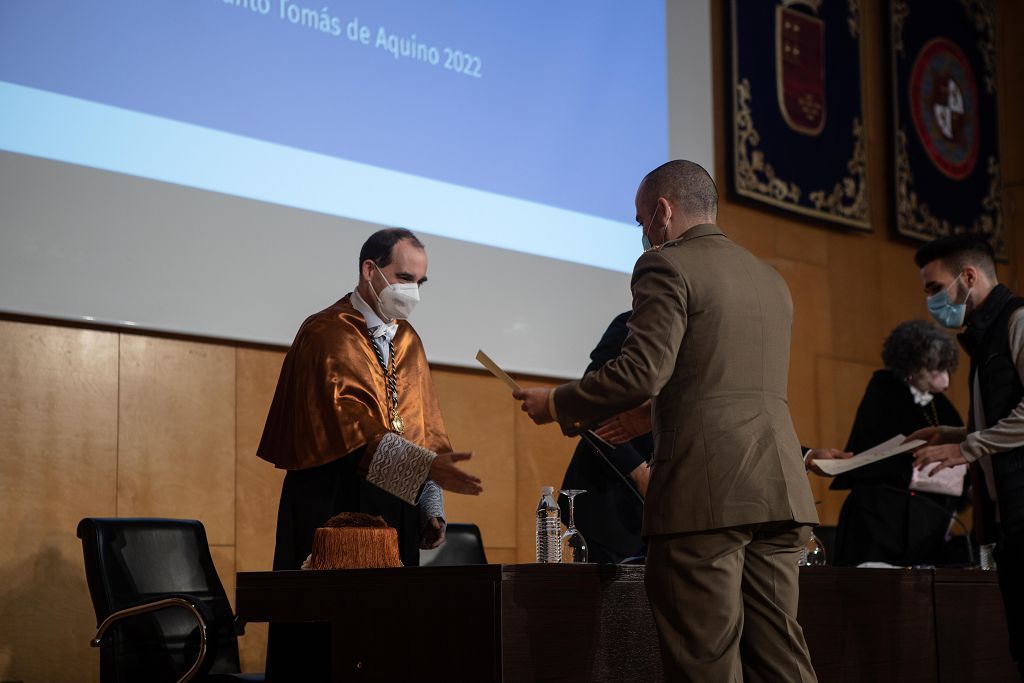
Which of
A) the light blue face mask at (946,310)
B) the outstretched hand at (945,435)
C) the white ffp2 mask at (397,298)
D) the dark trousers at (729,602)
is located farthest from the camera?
the light blue face mask at (946,310)

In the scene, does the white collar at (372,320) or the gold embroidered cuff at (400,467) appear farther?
the white collar at (372,320)

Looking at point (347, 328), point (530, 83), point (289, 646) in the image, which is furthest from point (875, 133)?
point (289, 646)

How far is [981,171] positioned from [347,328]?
5767mm

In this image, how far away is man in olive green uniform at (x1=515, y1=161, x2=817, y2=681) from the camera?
7.24ft

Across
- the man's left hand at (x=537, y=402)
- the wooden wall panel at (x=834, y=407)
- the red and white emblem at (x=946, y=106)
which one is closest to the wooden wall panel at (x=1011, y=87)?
the red and white emblem at (x=946, y=106)

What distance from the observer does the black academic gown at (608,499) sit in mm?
3326

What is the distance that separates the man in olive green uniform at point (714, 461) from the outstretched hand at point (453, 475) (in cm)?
52

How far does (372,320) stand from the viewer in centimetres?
340

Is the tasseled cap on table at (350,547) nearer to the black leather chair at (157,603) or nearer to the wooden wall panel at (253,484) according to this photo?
the black leather chair at (157,603)

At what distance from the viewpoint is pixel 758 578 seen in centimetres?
228

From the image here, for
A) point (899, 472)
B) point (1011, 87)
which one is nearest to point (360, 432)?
point (899, 472)

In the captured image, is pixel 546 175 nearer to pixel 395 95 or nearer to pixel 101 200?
pixel 395 95

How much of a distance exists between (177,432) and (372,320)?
1174 mm

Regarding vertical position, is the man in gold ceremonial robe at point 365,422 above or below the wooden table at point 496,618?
above
